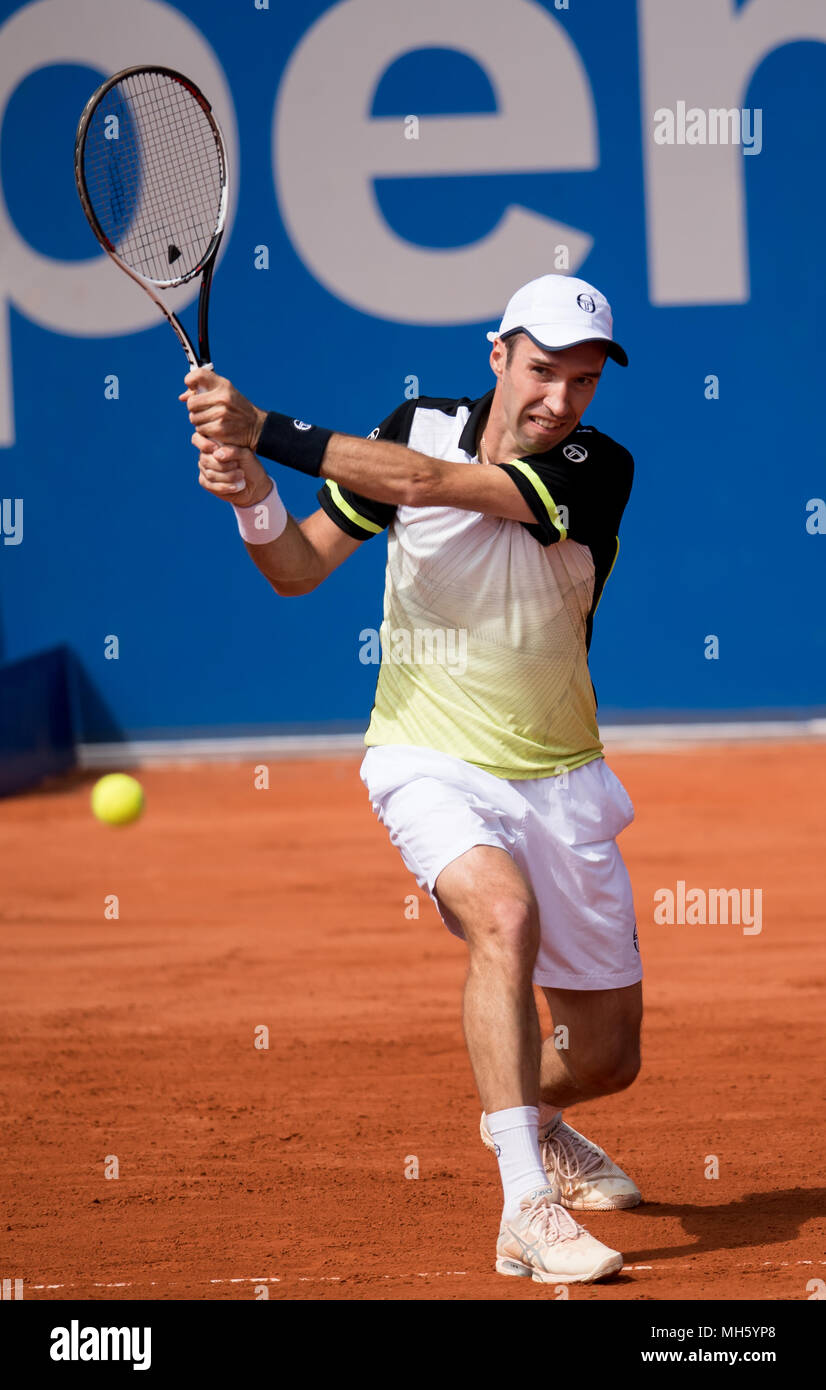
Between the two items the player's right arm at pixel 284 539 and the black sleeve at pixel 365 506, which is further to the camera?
the black sleeve at pixel 365 506

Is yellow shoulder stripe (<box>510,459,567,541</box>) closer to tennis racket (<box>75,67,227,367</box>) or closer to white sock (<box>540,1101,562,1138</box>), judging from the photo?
tennis racket (<box>75,67,227,367</box>)

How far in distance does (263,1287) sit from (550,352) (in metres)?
2.04

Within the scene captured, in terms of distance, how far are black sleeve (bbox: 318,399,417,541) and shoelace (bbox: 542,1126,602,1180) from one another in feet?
4.92

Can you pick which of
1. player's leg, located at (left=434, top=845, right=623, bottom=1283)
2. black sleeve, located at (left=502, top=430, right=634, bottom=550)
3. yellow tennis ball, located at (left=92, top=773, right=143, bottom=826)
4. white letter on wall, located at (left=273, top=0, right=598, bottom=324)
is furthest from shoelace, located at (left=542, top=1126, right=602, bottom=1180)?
white letter on wall, located at (left=273, top=0, right=598, bottom=324)

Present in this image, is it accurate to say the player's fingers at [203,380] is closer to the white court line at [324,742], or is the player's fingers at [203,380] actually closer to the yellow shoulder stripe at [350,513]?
the yellow shoulder stripe at [350,513]

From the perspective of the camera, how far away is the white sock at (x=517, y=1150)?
318 centimetres

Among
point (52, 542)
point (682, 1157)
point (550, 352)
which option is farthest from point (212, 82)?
point (682, 1157)

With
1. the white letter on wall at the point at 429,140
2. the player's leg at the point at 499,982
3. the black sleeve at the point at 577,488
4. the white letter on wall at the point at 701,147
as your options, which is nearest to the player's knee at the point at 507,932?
the player's leg at the point at 499,982

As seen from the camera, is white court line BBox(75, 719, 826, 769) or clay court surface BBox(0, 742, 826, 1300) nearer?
clay court surface BBox(0, 742, 826, 1300)

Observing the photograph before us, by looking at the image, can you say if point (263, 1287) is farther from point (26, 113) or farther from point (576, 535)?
point (26, 113)

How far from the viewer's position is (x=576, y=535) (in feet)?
12.1

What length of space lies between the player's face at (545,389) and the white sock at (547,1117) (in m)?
1.54

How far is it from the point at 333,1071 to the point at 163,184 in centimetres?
264

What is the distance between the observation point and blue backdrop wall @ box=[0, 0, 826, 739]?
930 cm
